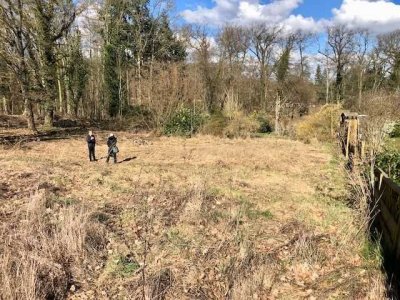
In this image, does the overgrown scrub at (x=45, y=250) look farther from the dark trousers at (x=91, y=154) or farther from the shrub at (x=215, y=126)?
the shrub at (x=215, y=126)

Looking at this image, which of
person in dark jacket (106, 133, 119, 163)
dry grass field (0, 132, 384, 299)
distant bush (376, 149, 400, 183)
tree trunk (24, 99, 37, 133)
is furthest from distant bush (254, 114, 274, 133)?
distant bush (376, 149, 400, 183)

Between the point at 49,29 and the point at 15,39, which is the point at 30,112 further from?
the point at 49,29

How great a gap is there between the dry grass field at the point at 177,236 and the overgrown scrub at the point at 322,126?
12210mm

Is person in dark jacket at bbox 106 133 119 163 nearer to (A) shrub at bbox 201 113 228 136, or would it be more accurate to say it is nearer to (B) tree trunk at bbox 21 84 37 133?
(B) tree trunk at bbox 21 84 37 133

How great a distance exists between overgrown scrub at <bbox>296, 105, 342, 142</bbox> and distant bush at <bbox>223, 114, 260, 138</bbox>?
3.29 meters

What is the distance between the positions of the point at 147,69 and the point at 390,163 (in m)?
29.9

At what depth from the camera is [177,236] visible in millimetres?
Result: 7797

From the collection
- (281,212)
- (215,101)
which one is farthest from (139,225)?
(215,101)

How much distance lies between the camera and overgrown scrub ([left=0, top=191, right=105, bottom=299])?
18.4 ft

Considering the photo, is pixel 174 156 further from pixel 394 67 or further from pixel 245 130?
pixel 394 67

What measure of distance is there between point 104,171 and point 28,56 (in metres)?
13.8

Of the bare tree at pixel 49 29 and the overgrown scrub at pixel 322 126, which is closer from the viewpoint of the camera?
the bare tree at pixel 49 29

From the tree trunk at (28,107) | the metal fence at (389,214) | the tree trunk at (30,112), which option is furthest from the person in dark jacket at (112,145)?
the metal fence at (389,214)

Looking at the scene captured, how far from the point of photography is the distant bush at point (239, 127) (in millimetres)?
25422
